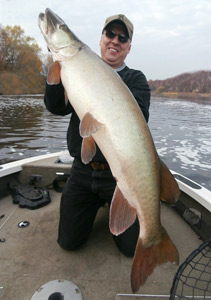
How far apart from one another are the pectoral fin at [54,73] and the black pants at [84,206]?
1.15 meters

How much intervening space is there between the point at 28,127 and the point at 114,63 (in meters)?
13.8

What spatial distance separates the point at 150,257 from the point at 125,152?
0.82m

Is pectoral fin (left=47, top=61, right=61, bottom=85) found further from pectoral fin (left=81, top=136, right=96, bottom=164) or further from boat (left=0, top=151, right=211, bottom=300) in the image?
boat (left=0, top=151, right=211, bottom=300)

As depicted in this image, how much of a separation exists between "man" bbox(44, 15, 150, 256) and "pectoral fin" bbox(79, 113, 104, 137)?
2.62ft

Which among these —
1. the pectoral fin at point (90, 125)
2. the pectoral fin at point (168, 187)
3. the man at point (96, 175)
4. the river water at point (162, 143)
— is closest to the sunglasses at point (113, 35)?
the man at point (96, 175)

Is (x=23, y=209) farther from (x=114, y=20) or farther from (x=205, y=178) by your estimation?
(x=205, y=178)

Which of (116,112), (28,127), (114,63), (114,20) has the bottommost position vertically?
(28,127)

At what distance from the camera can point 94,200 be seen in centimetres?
295

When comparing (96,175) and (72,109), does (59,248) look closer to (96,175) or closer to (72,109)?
(96,175)

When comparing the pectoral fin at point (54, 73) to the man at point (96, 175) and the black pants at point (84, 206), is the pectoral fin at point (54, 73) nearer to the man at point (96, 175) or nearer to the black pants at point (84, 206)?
the man at point (96, 175)

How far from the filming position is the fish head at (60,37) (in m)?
1.95

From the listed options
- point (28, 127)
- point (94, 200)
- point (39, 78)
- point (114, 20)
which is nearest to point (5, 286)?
point (94, 200)

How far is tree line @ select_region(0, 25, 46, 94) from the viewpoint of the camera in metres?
51.3

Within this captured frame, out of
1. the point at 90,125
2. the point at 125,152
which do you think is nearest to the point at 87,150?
the point at 90,125
